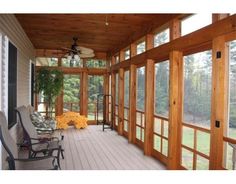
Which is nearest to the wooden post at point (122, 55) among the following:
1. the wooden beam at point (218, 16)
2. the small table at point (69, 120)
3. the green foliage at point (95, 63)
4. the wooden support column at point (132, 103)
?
the wooden support column at point (132, 103)

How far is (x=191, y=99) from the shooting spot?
358cm

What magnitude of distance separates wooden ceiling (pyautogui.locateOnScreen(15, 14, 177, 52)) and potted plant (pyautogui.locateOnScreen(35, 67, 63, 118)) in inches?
40.1

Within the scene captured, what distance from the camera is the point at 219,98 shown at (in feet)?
9.02

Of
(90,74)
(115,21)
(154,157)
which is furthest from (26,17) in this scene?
(90,74)

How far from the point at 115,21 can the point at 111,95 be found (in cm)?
389

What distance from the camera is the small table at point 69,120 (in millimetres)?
7938

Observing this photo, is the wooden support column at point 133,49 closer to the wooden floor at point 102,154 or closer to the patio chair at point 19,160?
the wooden floor at point 102,154

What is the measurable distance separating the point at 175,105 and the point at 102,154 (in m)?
2.09

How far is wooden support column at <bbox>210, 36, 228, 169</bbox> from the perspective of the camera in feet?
8.91

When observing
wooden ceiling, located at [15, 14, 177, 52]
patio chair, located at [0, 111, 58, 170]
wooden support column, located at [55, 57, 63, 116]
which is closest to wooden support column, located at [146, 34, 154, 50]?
wooden ceiling, located at [15, 14, 177, 52]

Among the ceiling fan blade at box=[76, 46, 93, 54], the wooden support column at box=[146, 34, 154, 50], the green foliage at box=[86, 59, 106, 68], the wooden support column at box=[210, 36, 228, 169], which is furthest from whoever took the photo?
the green foliage at box=[86, 59, 106, 68]

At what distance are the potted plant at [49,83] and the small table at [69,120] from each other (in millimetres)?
679

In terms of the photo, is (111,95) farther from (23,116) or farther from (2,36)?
(2,36)

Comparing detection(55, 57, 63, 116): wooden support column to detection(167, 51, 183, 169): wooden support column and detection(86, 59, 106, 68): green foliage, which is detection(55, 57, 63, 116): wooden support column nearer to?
detection(86, 59, 106, 68): green foliage
